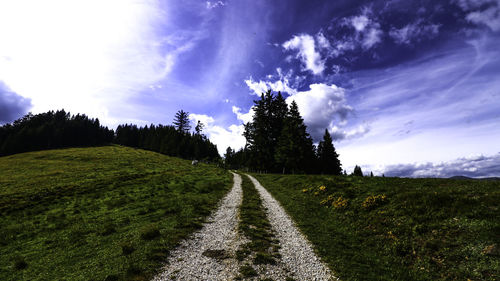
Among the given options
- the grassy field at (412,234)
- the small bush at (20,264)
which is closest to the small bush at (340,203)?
the grassy field at (412,234)

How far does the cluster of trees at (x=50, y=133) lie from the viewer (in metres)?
91.2

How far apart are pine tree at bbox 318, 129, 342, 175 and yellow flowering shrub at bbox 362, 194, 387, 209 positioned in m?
46.7

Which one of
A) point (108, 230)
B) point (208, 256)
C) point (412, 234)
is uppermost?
point (412, 234)

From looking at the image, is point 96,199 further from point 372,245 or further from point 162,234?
point 372,245

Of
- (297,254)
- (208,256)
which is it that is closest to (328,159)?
(297,254)

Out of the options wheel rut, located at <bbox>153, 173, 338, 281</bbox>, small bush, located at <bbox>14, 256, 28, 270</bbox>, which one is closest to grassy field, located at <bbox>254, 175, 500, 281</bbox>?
wheel rut, located at <bbox>153, 173, 338, 281</bbox>

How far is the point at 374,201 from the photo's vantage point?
14.3m

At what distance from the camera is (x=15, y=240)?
1366 centimetres

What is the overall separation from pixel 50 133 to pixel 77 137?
39.4 feet

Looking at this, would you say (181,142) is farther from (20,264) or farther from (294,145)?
(20,264)

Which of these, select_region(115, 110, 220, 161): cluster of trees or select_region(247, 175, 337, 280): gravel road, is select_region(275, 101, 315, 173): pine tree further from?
select_region(115, 110, 220, 161): cluster of trees

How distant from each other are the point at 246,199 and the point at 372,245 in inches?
482

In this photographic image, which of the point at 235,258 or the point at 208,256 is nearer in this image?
the point at 235,258

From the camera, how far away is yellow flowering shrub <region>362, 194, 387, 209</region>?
14.1 m
